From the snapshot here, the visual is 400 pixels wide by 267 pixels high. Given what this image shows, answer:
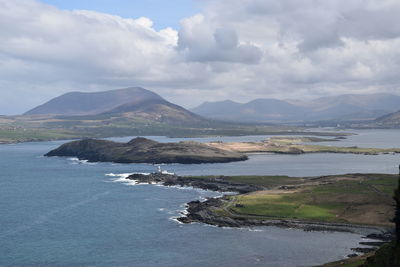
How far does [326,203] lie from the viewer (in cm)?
15862

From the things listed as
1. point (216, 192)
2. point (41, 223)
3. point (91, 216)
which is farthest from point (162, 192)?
point (41, 223)

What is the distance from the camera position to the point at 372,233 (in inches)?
5108

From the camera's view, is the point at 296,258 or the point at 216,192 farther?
the point at 216,192

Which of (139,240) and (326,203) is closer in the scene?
(139,240)

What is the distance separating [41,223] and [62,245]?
25.8 meters

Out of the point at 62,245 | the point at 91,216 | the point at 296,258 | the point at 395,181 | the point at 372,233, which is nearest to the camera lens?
the point at 296,258

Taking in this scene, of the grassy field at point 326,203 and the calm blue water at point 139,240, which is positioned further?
the grassy field at point 326,203

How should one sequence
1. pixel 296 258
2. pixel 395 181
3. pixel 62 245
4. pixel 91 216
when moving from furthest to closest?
pixel 395 181 → pixel 91 216 → pixel 62 245 → pixel 296 258

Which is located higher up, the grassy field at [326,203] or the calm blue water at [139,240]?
the grassy field at [326,203]

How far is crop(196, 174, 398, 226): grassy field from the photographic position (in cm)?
14425

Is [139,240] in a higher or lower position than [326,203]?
lower

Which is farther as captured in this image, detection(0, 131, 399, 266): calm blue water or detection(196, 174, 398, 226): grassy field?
detection(196, 174, 398, 226): grassy field

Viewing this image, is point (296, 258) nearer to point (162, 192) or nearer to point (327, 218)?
point (327, 218)

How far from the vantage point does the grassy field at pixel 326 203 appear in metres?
144
